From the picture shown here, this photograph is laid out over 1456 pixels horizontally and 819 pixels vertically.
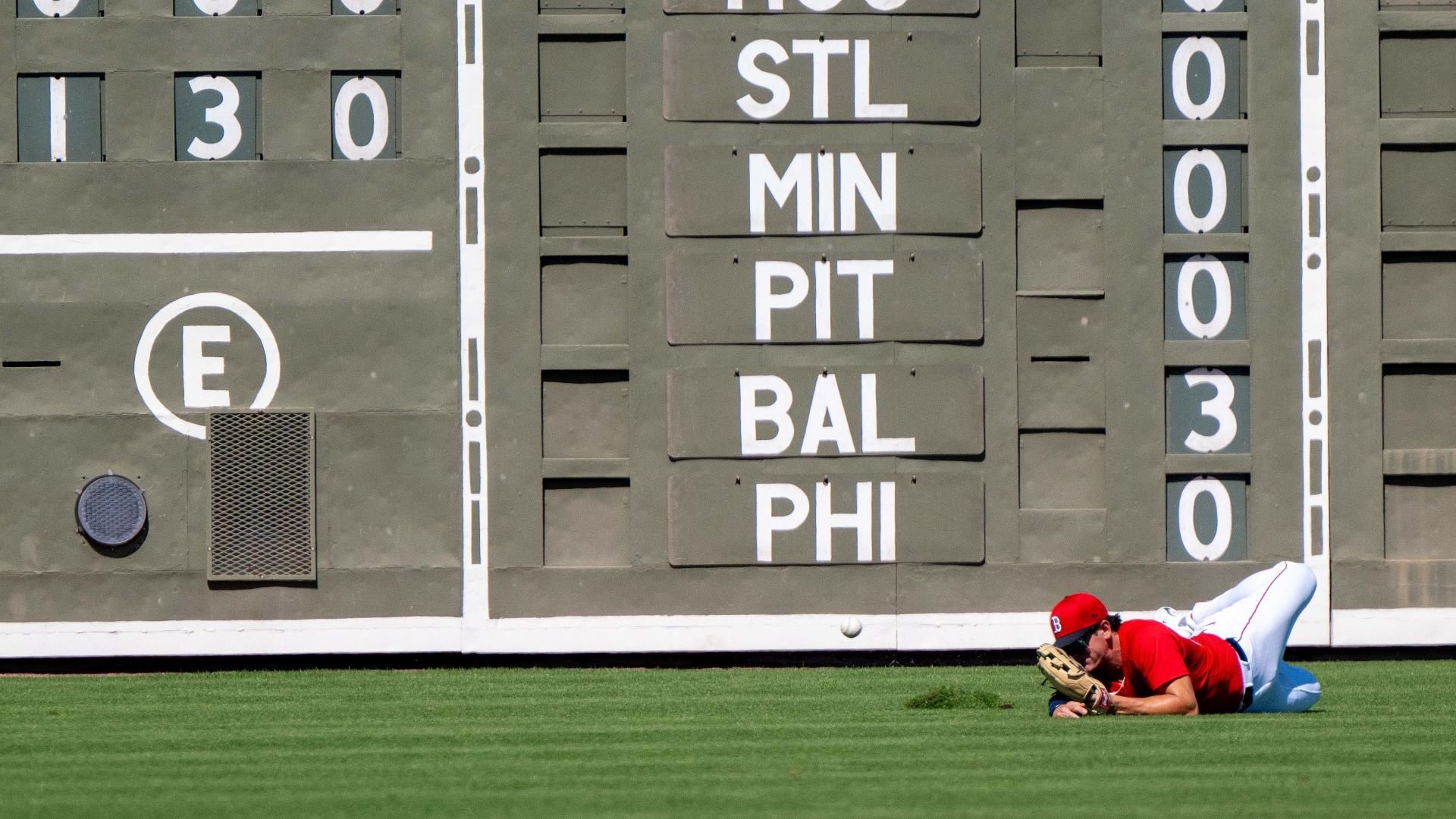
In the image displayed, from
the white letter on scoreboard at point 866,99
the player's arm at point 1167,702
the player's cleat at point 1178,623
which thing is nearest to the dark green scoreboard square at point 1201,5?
the white letter on scoreboard at point 866,99

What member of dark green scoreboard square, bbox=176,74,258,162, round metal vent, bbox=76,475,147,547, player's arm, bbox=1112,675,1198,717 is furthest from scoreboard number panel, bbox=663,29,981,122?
player's arm, bbox=1112,675,1198,717

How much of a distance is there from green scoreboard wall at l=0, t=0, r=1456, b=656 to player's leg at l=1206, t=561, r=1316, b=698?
3044 mm

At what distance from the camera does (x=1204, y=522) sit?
12367mm

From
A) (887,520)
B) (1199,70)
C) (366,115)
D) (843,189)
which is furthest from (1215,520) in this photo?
(366,115)

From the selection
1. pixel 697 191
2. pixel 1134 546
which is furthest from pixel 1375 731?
pixel 697 191

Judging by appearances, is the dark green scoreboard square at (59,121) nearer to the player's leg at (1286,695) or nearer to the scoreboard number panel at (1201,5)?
the scoreboard number panel at (1201,5)

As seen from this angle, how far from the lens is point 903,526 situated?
12.3m

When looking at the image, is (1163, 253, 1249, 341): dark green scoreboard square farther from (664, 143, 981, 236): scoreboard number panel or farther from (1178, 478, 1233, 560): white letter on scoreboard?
(664, 143, 981, 236): scoreboard number panel

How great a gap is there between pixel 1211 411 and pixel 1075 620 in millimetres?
4478

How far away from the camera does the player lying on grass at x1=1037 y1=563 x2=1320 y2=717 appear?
8.41 metres

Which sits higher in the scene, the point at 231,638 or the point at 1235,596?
the point at 1235,596

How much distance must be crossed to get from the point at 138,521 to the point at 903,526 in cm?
502

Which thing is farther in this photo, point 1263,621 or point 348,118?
point 348,118

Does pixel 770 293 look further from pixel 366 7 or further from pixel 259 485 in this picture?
pixel 259 485
